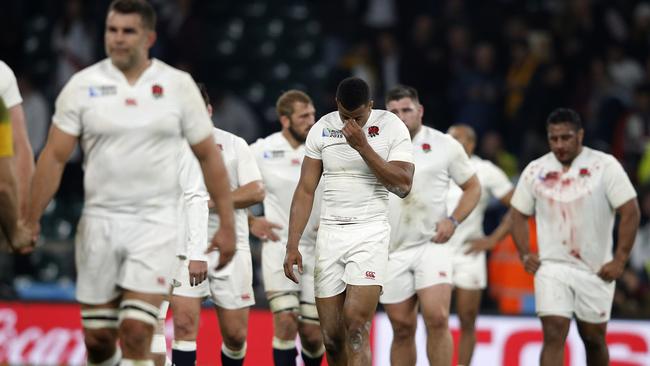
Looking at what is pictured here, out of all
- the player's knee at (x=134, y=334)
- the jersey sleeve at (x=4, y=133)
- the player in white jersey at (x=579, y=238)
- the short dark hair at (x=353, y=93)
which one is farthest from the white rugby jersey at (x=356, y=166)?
the jersey sleeve at (x=4, y=133)

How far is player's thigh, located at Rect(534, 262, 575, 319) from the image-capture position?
11531 mm

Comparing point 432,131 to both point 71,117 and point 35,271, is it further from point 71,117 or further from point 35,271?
point 35,271

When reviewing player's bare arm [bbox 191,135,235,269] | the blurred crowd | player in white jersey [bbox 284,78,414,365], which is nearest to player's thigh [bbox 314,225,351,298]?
player in white jersey [bbox 284,78,414,365]

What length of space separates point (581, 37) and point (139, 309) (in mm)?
13905

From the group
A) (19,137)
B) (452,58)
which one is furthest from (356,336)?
(452,58)

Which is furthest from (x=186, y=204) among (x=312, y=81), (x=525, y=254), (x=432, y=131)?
(x=312, y=81)

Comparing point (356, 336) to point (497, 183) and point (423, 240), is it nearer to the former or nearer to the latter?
point (423, 240)

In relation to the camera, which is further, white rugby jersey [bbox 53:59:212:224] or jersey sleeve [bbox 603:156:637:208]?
jersey sleeve [bbox 603:156:637:208]

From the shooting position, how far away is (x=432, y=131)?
12.1 metres

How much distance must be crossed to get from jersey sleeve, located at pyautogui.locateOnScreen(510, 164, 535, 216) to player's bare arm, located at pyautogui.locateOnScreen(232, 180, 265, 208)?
2667 millimetres

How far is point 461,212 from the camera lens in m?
12.0

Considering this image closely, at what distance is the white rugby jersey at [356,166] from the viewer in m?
10.1

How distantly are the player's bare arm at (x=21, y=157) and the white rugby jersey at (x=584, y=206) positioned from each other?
5121 millimetres

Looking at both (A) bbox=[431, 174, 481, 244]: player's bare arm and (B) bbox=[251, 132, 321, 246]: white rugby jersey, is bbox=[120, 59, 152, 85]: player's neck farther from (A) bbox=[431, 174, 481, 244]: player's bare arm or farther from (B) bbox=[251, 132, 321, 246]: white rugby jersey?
(A) bbox=[431, 174, 481, 244]: player's bare arm
